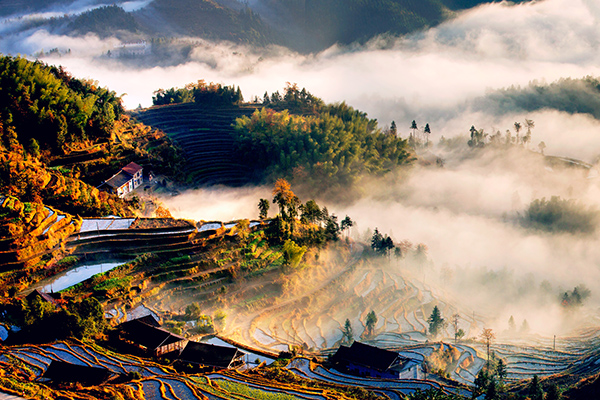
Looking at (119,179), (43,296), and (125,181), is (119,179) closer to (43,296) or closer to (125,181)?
(125,181)

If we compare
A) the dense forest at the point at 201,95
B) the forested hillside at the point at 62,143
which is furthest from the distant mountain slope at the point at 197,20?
the forested hillside at the point at 62,143

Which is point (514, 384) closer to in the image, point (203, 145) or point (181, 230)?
point (181, 230)

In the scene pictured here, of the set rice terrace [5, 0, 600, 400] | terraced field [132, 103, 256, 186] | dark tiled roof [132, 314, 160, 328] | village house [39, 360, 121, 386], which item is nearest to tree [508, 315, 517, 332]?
rice terrace [5, 0, 600, 400]

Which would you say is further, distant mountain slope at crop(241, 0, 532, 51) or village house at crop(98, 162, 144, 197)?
distant mountain slope at crop(241, 0, 532, 51)

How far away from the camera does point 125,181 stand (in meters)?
44.5

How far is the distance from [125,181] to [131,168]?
199 cm

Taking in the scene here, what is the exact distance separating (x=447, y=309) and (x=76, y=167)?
3133 centimetres

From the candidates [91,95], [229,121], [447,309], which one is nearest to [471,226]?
[447,309]

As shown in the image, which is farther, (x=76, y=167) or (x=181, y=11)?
(x=181, y=11)

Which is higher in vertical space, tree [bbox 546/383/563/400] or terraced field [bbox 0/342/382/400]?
terraced field [bbox 0/342/382/400]

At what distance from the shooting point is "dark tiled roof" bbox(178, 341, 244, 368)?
26203 mm

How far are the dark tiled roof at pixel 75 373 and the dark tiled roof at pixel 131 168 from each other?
25.5 m

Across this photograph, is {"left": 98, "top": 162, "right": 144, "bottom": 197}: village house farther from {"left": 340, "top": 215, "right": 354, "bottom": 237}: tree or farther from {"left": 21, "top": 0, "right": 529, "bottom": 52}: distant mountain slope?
{"left": 21, "top": 0, "right": 529, "bottom": 52}: distant mountain slope

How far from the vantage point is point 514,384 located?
29859 millimetres
